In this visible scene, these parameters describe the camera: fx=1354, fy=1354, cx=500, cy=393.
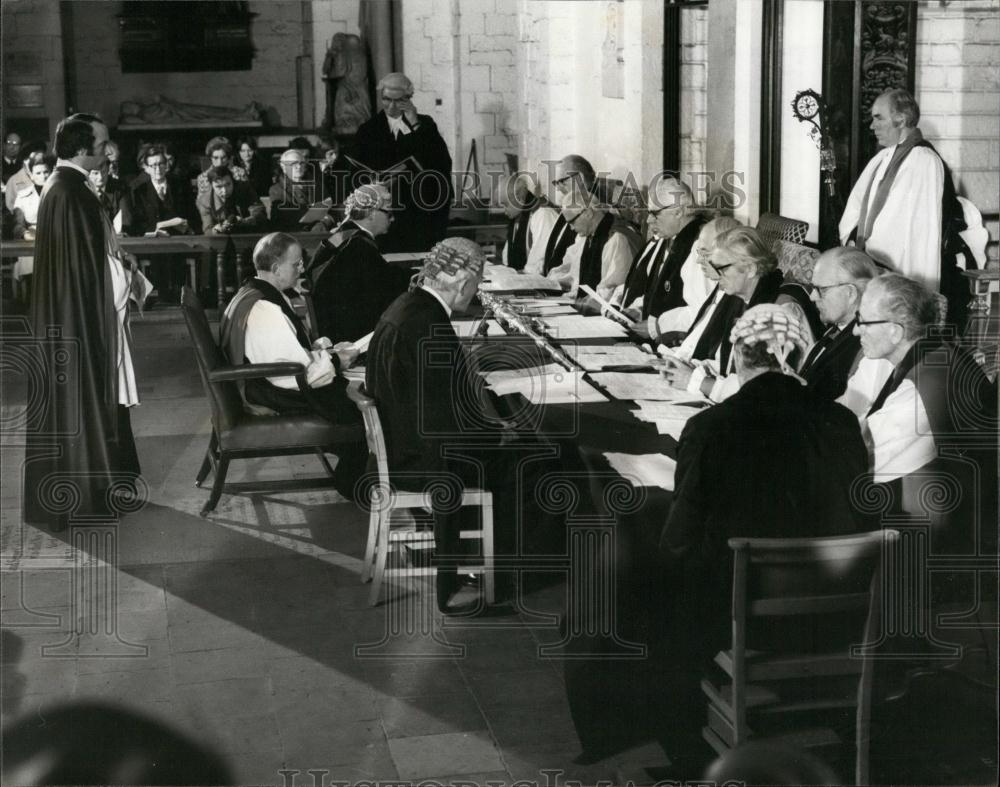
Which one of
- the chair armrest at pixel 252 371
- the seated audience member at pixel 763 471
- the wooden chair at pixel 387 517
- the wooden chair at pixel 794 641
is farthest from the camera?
the chair armrest at pixel 252 371

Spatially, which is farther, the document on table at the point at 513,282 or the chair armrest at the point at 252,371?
the document on table at the point at 513,282

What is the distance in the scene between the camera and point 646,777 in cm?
352

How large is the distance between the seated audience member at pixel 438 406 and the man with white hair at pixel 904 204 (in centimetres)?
220

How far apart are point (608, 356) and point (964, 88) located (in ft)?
11.8

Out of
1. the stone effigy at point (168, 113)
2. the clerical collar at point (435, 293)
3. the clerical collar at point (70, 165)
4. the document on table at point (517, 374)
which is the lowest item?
the document on table at point (517, 374)

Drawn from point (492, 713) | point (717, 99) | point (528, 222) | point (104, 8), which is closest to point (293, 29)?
point (104, 8)

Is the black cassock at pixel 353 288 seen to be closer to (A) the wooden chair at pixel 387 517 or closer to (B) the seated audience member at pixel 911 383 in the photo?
(A) the wooden chair at pixel 387 517

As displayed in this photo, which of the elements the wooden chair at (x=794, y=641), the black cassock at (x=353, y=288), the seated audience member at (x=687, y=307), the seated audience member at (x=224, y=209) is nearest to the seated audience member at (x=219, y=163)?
the seated audience member at (x=224, y=209)

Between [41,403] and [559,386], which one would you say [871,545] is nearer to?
[559,386]

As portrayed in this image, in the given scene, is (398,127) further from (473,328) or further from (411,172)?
(473,328)

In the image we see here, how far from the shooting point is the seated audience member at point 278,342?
5.70 meters

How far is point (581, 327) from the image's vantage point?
6008 mm

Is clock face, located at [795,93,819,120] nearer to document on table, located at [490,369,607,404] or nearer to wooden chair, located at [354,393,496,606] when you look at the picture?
document on table, located at [490,369,607,404]

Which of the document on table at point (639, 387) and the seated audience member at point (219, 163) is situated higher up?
the seated audience member at point (219, 163)
